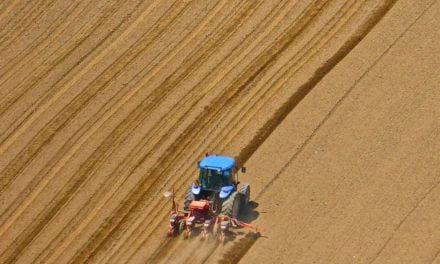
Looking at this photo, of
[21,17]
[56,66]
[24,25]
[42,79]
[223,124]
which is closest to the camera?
[223,124]

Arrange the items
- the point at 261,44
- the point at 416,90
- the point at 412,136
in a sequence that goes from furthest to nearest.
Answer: the point at 261,44 < the point at 416,90 < the point at 412,136

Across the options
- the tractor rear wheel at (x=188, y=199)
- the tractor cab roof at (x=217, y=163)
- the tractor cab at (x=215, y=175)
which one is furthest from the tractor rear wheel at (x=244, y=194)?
the tractor rear wheel at (x=188, y=199)

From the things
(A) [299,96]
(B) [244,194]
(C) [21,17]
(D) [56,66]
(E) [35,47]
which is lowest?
(B) [244,194]

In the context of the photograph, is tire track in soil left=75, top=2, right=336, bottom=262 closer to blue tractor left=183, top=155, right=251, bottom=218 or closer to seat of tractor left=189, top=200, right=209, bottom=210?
blue tractor left=183, top=155, right=251, bottom=218

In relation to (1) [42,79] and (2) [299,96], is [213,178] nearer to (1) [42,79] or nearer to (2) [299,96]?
(2) [299,96]

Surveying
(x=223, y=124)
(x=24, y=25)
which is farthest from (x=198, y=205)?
(x=24, y=25)

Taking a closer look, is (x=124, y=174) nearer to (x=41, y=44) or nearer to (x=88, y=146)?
(x=88, y=146)

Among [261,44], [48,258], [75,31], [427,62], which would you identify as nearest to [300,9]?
[261,44]

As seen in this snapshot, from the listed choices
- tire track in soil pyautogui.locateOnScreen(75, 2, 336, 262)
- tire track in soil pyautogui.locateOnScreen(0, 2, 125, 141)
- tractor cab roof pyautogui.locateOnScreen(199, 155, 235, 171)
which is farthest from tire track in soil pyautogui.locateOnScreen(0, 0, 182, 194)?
tractor cab roof pyautogui.locateOnScreen(199, 155, 235, 171)
